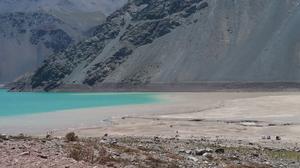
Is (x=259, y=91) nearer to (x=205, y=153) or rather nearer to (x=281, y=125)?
(x=281, y=125)

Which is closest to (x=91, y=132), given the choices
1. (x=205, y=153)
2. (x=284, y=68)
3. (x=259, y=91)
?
(x=205, y=153)

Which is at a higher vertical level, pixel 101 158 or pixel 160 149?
pixel 101 158

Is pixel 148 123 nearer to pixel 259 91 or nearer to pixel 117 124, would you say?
pixel 117 124

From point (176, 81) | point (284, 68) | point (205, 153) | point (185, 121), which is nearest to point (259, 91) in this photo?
point (284, 68)

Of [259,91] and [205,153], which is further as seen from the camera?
[259,91]

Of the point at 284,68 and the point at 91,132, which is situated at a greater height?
the point at 284,68

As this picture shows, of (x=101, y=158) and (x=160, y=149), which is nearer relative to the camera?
(x=101, y=158)

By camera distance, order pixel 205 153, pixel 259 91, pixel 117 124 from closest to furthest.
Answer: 1. pixel 205 153
2. pixel 117 124
3. pixel 259 91

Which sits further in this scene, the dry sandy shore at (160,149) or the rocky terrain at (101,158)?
the dry sandy shore at (160,149)

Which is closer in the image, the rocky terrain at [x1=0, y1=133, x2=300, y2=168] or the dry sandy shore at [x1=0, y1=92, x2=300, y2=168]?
the rocky terrain at [x1=0, y1=133, x2=300, y2=168]

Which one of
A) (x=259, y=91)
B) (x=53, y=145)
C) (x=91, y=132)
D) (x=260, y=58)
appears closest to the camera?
(x=53, y=145)
